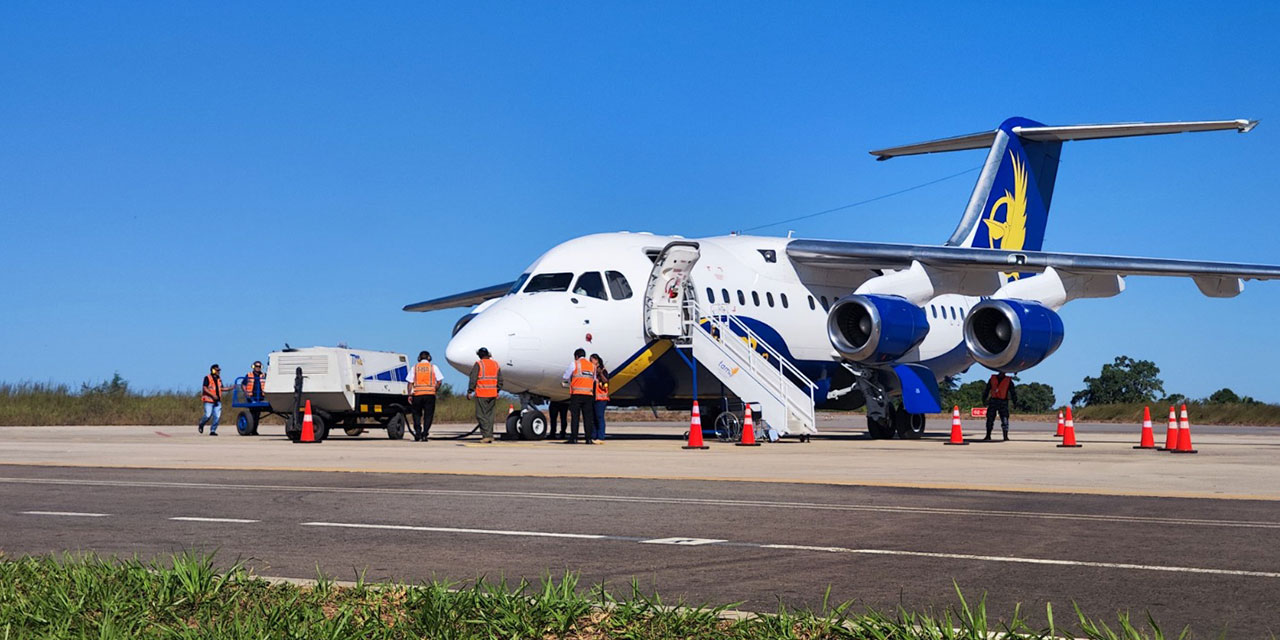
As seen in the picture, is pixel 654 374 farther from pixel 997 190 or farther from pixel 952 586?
pixel 952 586

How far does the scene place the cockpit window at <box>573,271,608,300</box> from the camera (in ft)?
78.5

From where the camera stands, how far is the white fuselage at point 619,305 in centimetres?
2269

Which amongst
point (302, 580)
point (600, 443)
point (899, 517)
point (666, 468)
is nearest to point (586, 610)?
point (302, 580)

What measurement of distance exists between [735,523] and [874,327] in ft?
52.4

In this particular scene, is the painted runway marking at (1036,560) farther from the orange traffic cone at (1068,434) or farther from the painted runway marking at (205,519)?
the orange traffic cone at (1068,434)

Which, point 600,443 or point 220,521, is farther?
point 600,443

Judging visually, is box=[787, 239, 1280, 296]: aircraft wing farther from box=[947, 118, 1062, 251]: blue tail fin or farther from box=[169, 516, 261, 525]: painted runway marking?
box=[169, 516, 261, 525]: painted runway marking

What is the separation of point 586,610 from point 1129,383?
75.7 metres

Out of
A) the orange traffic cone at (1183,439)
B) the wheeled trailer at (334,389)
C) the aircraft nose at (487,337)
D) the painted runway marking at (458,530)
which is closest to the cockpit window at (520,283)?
the aircraft nose at (487,337)

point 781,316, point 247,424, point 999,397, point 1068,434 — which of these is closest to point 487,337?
point 781,316

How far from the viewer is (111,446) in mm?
21500

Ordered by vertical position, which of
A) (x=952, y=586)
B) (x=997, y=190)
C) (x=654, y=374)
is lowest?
(x=952, y=586)

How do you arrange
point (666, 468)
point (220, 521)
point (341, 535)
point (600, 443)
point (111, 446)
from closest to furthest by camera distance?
point (341, 535) → point (220, 521) → point (666, 468) → point (111, 446) → point (600, 443)

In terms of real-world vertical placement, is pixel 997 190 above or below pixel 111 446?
above
